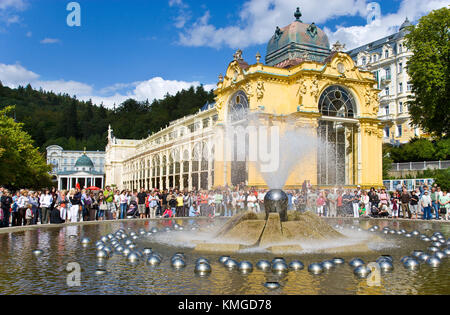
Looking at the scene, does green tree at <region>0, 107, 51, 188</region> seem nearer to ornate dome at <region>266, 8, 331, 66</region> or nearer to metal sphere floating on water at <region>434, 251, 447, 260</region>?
ornate dome at <region>266, 8, 331, 66</region>

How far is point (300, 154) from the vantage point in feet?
130

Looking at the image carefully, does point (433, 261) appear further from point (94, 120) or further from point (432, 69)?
point (94, 120)

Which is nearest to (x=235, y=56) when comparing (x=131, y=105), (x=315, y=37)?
(x=315, y=37)

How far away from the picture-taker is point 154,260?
31.2 feet

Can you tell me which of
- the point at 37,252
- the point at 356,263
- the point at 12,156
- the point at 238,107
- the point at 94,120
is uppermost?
the point at 94,120

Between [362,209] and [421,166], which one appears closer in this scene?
[362,209]

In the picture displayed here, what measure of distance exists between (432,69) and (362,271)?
32579 millimetres

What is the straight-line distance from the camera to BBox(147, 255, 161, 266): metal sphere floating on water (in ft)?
30.9

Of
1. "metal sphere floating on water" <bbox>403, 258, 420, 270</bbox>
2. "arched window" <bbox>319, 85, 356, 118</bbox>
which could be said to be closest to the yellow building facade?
"arched window" <bbox>319, 85, 356, 118</bbox>

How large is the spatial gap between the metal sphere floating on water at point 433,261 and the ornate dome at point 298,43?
36180 millimetres

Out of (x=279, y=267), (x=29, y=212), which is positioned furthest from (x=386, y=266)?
(x=29, y=212)

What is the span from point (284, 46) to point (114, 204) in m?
29.0

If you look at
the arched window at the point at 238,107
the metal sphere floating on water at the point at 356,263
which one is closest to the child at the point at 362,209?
the arched window at the point at 238,107
